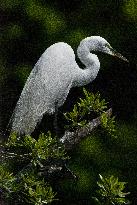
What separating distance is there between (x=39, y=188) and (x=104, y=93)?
0.98 m

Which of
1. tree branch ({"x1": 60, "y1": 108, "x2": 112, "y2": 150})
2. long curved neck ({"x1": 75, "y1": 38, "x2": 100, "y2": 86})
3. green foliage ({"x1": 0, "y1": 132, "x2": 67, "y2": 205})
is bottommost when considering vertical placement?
green foliage ({"x1": 0, "y1": 132, "x2": 67, "y2": 205})

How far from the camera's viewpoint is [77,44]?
2490 mm

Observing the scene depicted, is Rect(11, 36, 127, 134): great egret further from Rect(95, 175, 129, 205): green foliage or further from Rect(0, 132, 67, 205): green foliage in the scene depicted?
Rect(95, 175, 129, 205): green foliage

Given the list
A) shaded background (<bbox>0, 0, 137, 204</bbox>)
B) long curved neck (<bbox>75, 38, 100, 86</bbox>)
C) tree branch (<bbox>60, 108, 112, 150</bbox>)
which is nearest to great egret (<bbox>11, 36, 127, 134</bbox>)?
long curved neck (<bbox>75, 38, 100, 86</bbox>)

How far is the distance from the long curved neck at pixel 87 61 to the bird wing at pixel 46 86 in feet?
0.12

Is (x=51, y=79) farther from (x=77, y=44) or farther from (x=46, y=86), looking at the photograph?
(x=77, y=44)

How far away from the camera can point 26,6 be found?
2.56 meters

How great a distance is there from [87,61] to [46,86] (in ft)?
0.54

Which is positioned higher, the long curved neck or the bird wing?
the long curved neck

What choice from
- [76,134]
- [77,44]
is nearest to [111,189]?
[76,134]

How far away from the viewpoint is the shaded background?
2477mm

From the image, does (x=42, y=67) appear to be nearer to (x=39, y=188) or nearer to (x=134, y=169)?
(x=39, y=188)

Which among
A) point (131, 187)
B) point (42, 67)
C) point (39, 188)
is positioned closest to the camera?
point (39, 188)

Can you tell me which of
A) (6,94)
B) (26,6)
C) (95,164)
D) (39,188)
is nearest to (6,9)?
(26,6)
